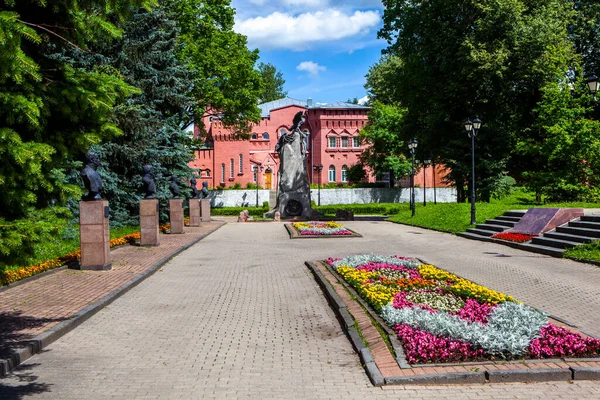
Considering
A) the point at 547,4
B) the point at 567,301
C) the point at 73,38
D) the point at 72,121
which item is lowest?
the point at 567,301

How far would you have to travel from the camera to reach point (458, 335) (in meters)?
5.66

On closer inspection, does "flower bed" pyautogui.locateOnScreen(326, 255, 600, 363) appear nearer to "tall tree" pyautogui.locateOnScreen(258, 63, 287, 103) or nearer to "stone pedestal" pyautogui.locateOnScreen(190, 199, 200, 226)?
"stone pedestal" pyautogui.locateOnScreen(190, 199, 200, 226)

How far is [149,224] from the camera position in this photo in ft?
55.3

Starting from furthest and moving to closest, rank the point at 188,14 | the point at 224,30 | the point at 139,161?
1. the point at 224,30
2. the point at 188,14
3. the point at 139,161

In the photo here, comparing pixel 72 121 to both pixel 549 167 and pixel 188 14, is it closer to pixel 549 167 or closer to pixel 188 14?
pixel 549 167

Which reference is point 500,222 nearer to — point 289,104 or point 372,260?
point 372,260

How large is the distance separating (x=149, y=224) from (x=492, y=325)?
13.0 m

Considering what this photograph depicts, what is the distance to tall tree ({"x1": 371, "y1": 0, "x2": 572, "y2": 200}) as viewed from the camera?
28.9 metres

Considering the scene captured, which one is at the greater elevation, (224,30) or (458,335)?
(224,30)

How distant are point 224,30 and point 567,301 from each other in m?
33.5

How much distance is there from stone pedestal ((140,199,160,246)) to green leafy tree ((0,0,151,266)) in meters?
12.4

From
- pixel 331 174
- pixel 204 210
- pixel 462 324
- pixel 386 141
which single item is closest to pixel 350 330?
pixel 462 324

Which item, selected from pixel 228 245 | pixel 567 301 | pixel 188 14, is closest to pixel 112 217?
pixel 228 245

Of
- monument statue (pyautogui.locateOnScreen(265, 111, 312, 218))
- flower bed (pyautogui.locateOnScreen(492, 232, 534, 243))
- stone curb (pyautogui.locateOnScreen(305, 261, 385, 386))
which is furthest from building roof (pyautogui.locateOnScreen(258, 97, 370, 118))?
stone curb (pyautogui.locateOnScreen(305, 261, 385, 386))
